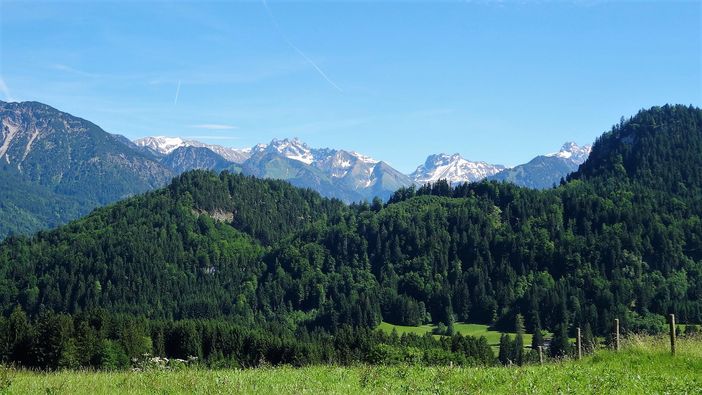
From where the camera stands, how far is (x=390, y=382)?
25016 millimetres

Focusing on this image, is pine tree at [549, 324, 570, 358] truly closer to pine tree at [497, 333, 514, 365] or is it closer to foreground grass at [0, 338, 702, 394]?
pine tree at [497, 333, 514, 365]

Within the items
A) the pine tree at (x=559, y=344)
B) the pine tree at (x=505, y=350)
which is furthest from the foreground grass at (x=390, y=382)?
the pine tree at (x=559, y=344)

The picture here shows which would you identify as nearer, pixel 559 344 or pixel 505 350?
pixel 505 350

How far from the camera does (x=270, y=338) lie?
151375 mm

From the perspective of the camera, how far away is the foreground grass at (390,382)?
22094 mm

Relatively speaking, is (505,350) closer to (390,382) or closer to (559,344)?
(559,344)

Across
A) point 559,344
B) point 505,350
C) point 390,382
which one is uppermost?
point 390,382

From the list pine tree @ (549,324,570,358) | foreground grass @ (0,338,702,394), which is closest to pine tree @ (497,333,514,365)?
pine tree @ (549,324,570,358)

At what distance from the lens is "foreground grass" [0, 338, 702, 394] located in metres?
22.1

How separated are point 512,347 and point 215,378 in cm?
17049

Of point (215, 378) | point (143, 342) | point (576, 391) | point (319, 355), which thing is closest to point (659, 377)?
point (576, 391)

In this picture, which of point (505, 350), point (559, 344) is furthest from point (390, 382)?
point (559, 344)

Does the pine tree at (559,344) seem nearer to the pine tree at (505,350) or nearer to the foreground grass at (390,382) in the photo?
the pine tree at (505,350)

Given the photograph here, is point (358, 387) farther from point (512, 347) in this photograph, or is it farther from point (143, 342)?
point (512, 347)
